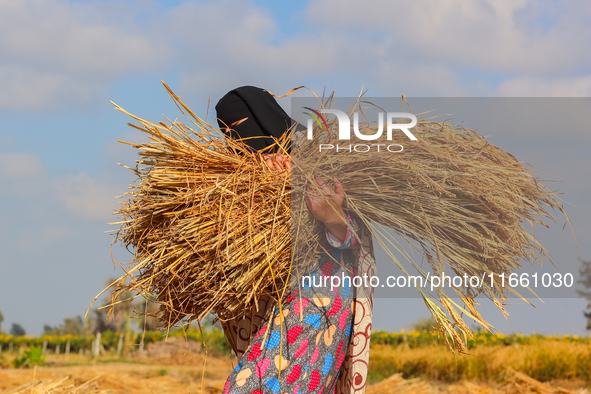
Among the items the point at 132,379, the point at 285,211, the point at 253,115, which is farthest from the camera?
the point at 132,379

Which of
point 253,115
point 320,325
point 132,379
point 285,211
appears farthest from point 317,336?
point 132,379

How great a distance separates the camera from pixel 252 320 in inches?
68.3

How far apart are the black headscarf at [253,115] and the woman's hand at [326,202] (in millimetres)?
402

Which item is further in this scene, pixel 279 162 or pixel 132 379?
pixel 132 379

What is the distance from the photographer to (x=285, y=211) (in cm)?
146

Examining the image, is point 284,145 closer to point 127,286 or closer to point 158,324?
point 127,286

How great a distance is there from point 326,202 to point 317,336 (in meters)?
0.45

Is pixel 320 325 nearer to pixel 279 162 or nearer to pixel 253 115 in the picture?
pixel 279 162

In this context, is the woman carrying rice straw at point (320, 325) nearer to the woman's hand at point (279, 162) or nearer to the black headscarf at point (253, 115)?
the woman's hand at point (279, 162)

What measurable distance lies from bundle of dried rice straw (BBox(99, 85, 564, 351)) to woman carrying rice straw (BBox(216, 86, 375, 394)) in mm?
63

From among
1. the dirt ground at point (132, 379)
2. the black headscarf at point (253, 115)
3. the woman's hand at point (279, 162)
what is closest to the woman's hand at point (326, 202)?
the woman's hand at point (279, 162)

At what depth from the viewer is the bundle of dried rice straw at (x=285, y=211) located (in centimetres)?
145

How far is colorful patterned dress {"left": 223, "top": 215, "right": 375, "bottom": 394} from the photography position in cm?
149

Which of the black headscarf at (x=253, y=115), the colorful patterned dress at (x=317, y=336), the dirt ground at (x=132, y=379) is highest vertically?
the black headscarf at (x=253, y=115)
